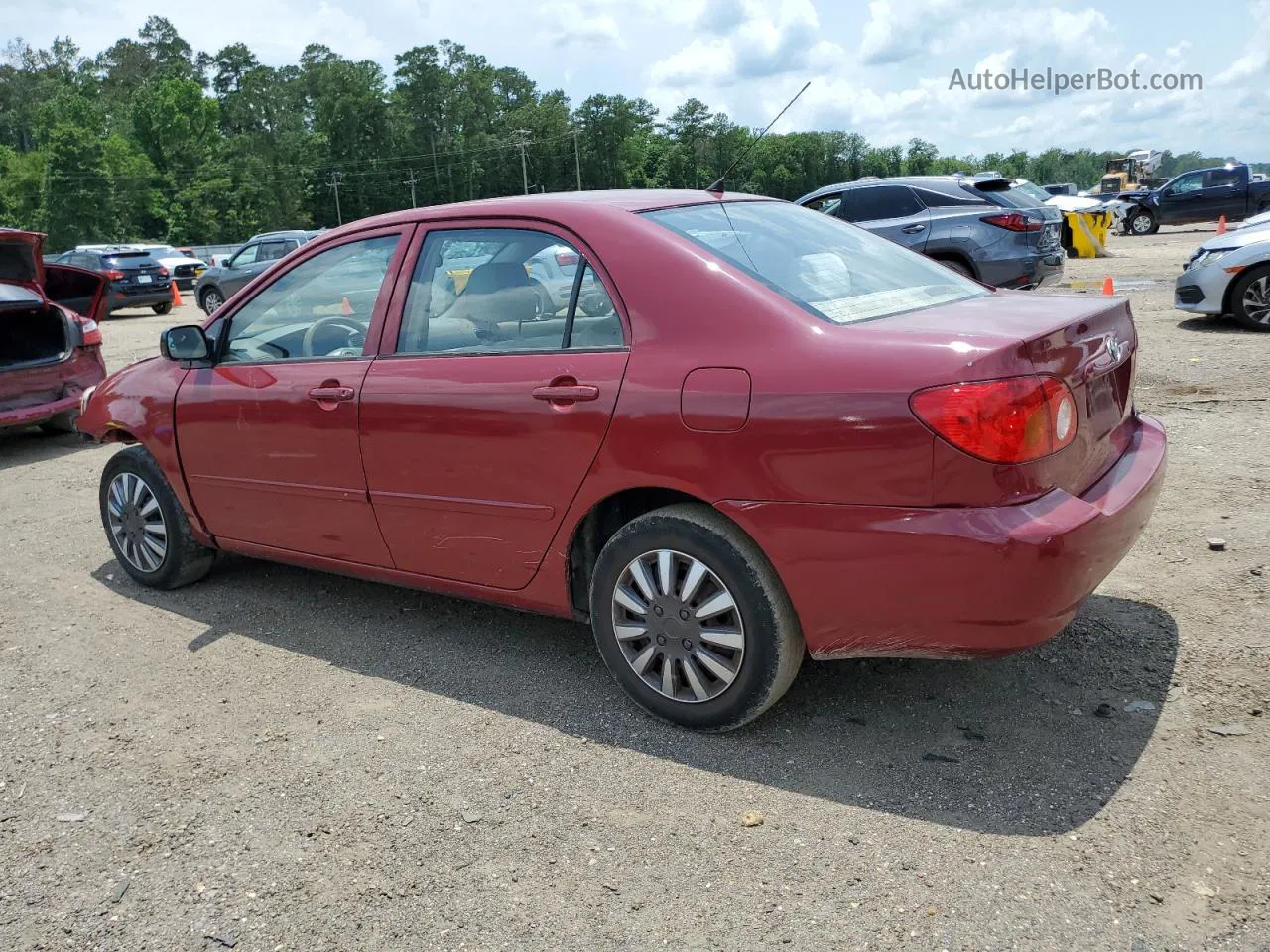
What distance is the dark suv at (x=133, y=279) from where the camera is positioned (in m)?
22.6

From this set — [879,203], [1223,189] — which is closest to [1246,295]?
[879,203]

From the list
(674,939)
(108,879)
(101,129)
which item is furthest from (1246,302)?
(101,129)

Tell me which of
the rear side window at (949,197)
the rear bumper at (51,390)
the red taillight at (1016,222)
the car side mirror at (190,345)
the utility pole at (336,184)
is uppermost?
the utility pole at (336,184)

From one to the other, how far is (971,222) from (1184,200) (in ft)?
75.8

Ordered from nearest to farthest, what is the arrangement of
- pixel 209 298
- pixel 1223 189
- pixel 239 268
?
1. pixel 239 268
2. pixel 209 298
3. pixel 1223 189

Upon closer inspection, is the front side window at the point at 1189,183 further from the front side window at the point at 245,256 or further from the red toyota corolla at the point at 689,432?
the red toyota corolla at the point at 689,432

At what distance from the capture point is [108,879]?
2.94 meters

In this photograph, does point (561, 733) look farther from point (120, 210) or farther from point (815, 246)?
point (120, 210)

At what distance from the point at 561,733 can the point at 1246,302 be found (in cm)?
962

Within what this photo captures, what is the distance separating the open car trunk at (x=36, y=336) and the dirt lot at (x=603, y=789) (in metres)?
4.91

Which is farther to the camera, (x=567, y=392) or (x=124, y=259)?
(x=124, y=259)

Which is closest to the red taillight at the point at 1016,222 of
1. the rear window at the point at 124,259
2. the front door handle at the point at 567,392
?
the front door handle at the point at 567,392

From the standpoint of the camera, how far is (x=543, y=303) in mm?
3676

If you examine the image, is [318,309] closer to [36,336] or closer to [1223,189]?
[36,336]
